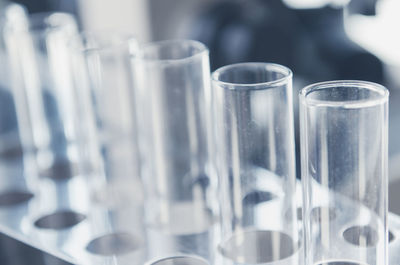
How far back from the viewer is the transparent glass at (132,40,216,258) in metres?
0.60

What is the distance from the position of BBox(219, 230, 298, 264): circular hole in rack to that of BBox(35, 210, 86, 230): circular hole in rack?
19 cm

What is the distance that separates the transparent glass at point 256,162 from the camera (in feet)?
1.70

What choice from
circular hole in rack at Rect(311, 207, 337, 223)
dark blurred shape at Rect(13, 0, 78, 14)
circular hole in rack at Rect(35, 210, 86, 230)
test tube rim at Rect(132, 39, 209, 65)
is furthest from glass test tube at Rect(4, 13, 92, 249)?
dark blurred shape at Rect(13, 0, 78, 14)

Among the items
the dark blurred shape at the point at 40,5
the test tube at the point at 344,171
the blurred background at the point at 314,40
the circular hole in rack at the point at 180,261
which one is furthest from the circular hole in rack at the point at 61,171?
the dark blurred shape at the point at 40,5

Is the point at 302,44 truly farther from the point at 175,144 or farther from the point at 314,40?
the point at 175,144

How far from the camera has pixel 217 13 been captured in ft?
4.42

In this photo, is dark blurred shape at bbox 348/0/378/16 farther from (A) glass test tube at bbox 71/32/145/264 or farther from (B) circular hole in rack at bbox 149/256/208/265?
(B) circular hole in rack at bbox 149/256/208/265

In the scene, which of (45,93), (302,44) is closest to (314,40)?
(302,44)

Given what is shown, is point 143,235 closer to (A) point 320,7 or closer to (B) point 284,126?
(B) point 284,126

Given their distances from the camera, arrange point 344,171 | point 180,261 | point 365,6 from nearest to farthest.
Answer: point 344,171 → point 180,261 → point 365,6

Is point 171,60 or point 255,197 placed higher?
point 171,60

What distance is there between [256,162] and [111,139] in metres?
0.23

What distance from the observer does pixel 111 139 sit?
71cm

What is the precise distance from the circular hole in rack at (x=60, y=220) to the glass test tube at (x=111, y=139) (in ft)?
0.07
